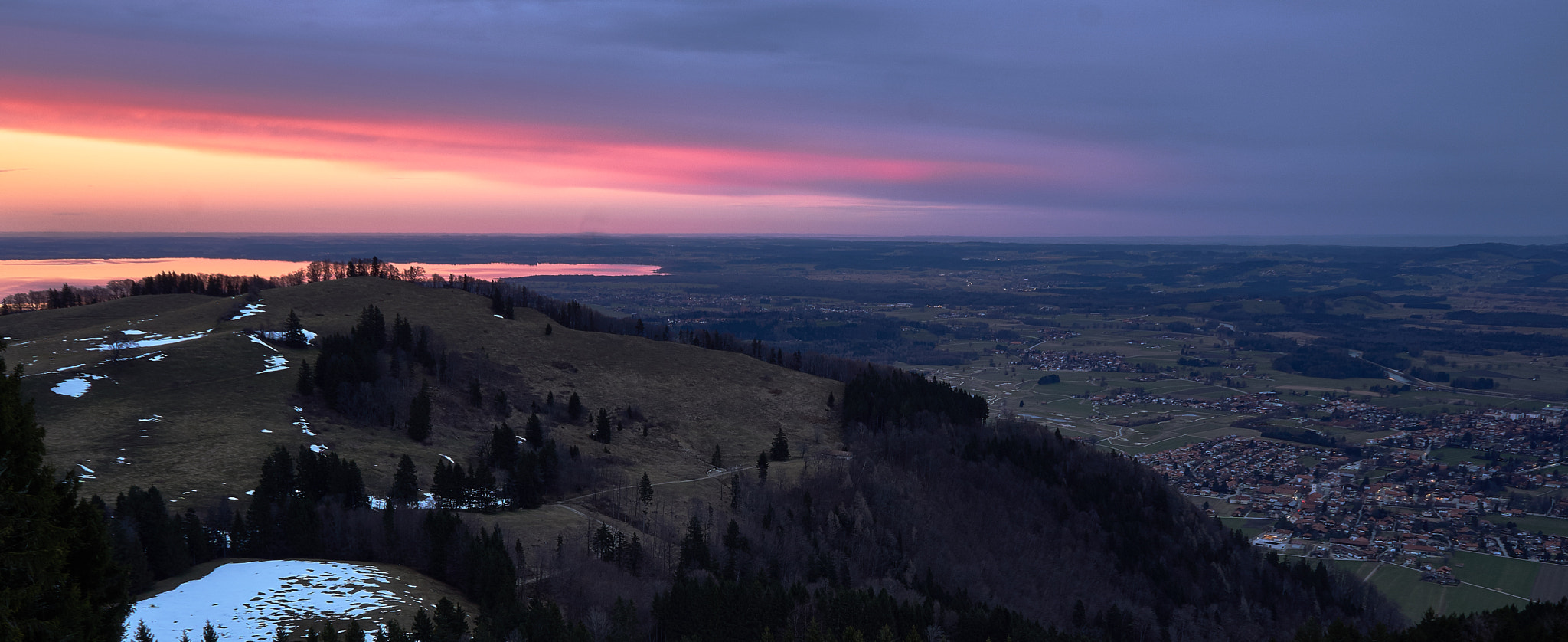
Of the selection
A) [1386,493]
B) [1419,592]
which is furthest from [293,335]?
[1386,493]

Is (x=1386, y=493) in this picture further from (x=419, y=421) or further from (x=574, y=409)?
(x=419, y=421)

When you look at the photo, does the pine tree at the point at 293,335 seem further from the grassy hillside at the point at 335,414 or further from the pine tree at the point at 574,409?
the pine tree at the point at 574,409

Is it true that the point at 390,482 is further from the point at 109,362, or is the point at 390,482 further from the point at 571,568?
the point at 109,362

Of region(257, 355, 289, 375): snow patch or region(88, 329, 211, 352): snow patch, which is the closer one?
region(88, 329, 211, 352): snow patch

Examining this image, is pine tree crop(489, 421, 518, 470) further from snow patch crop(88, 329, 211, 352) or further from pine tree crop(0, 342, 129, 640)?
pine tree crop(0, 342, 129, 640)

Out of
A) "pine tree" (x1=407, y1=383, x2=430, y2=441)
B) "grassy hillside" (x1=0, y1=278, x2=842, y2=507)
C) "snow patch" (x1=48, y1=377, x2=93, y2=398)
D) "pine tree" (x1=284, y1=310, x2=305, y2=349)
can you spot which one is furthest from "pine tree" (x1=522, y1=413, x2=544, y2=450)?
"snow patch" (x1=48, y1=377, x2=93, y2=398)

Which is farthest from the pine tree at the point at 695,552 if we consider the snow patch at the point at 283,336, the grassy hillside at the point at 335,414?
the snow patch at the point at 283,336

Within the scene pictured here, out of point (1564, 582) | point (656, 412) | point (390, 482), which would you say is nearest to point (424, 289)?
point (656, 412)
